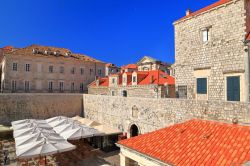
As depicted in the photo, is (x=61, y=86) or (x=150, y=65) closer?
(x=61, y=86)

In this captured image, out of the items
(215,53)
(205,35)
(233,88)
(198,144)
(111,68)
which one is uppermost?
(111,68)

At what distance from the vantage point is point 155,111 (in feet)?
49.5

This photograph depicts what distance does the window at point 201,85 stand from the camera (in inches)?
567

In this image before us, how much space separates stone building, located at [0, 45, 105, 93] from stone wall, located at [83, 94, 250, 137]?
41.0ft

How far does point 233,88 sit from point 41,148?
11.7 meters

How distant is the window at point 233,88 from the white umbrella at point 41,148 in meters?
10.2

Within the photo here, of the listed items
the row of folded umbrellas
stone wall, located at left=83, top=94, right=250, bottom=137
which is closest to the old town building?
stone wall, located at left=83, top=94, right=250, bottom=137

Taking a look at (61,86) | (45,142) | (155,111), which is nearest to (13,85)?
(61,86)

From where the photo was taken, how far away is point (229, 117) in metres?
10.0

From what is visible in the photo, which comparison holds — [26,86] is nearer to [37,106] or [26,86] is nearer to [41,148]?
[37,106]

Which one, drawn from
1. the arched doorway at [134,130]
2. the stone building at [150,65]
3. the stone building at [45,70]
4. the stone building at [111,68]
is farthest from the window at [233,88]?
the stone building at [111,68]

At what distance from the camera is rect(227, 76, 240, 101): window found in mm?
12555

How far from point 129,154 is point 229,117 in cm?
527

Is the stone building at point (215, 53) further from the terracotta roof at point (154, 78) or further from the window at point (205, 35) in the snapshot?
the terracotta roof at point (154, 78)
